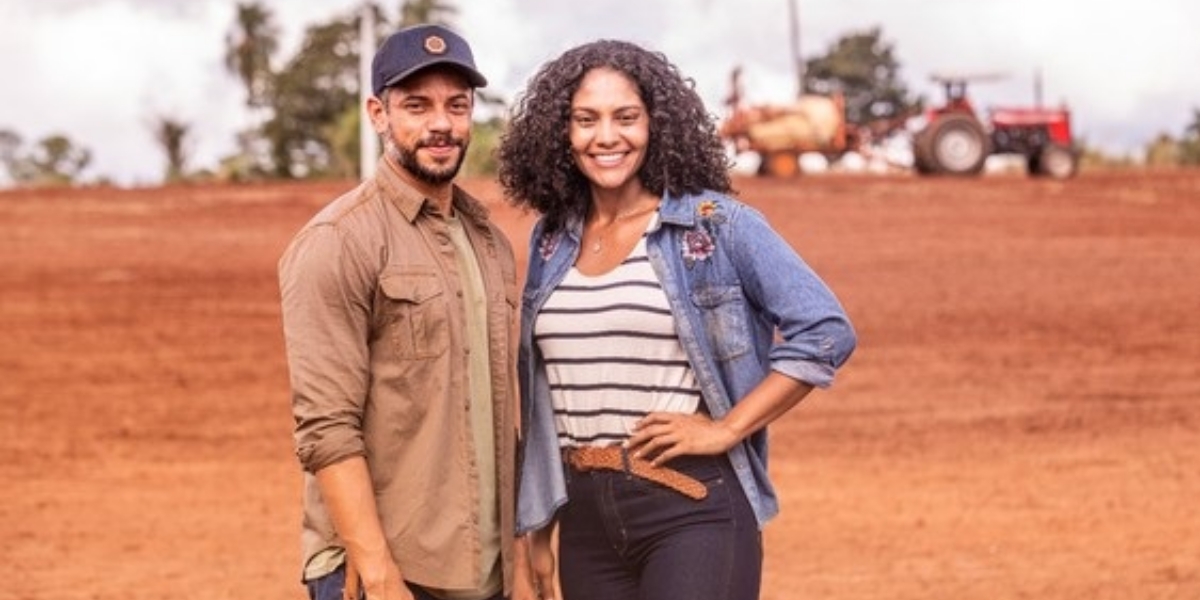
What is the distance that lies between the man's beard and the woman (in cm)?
30

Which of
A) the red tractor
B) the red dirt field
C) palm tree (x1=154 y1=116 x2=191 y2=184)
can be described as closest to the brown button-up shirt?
the red dirt field

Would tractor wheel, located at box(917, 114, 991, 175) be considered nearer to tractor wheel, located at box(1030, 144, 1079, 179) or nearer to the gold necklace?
tractor wheel, located at box(1030, 144, 1079, 179)

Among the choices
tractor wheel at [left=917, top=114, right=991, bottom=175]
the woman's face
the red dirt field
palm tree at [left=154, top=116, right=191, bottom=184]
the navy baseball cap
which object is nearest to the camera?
the navy baseball cap

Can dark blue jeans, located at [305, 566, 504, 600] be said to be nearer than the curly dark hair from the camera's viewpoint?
Yes

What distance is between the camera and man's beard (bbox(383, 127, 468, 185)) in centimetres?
396

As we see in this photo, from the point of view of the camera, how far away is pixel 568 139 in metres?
4.27

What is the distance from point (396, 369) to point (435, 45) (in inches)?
23.7

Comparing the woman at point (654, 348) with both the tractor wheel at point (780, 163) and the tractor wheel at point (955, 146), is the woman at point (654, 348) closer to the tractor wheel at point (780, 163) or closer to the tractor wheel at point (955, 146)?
the tractor wheel at point (955, 146)

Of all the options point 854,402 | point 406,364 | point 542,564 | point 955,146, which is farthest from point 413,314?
point 955,146

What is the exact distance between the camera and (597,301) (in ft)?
13.3

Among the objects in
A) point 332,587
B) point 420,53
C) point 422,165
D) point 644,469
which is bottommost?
point 332,587

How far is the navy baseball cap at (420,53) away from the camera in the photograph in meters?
3.92

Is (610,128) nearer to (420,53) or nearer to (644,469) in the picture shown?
(420,53)

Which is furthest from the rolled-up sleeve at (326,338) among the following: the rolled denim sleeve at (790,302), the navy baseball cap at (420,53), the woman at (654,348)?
the rolled denim sleeve at (790,302)
